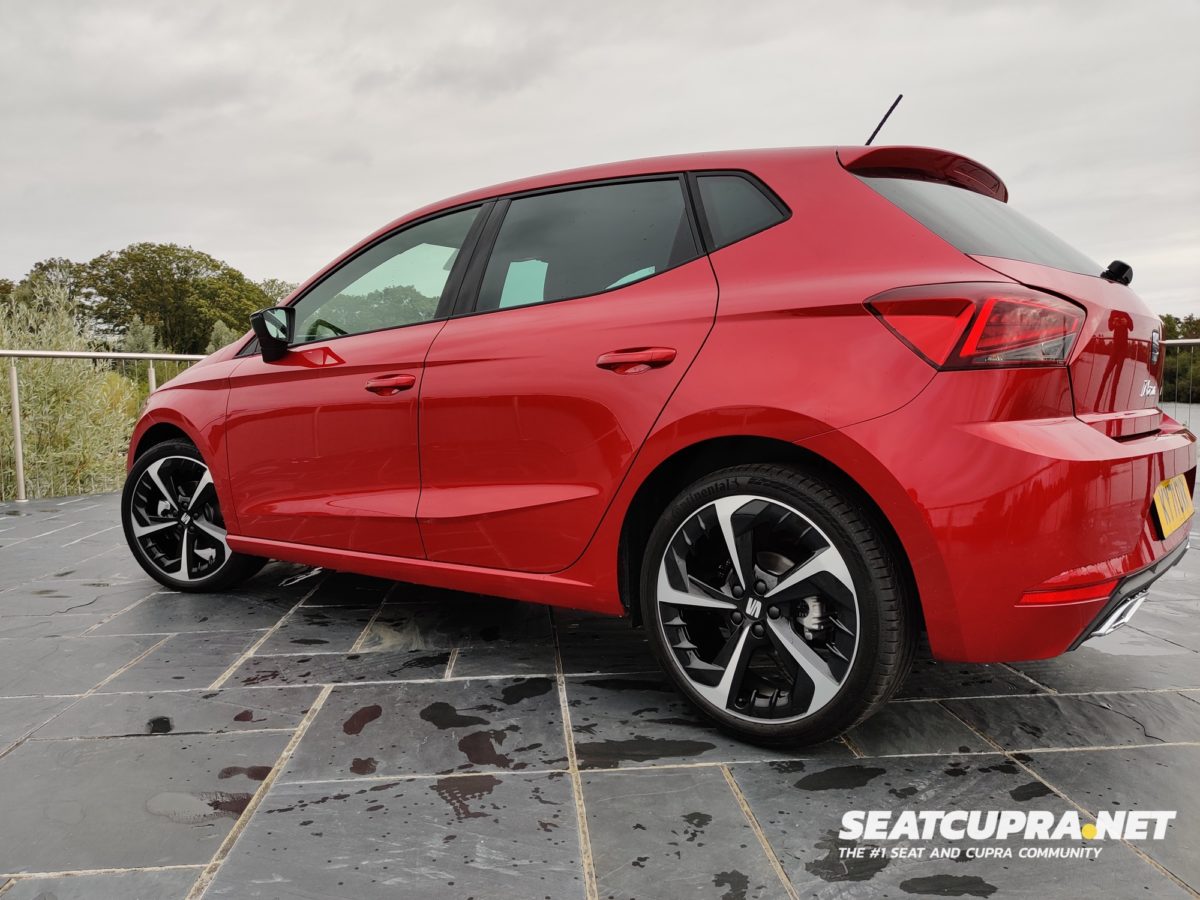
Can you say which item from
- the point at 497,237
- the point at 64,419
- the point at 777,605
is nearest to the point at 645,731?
the point at 777,605

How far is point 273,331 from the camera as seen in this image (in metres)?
3.37

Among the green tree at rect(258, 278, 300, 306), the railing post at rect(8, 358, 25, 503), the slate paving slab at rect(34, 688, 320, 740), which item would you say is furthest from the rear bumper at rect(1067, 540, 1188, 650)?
the green tree at rect(258, 278, 300, 306)

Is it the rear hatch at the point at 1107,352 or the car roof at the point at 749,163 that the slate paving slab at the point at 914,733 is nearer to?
the rear hatch at the point at 1107,352

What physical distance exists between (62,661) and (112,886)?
1817 mm

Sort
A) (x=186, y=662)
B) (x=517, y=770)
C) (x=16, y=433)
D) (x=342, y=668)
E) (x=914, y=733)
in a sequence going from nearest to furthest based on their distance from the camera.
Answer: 1. (x=517, y=770)
2. (x=914, y=733)
3. (x=342, y=668)
4. (x=186, y=662)
5. (x=16, y=433)

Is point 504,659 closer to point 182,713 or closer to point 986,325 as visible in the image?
point 182,713

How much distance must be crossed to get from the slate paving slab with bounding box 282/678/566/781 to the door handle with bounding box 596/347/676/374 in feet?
3.41

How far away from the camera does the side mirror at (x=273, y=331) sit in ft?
11.0

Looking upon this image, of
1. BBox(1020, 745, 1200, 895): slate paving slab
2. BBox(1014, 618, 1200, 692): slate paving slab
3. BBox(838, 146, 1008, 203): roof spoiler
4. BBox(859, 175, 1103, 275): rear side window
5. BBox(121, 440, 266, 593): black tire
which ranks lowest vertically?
BBox(1014, 618, 1200, 692): slate paving slab

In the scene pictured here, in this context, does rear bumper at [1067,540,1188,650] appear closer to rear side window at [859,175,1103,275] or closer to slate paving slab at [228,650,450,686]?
rear side window at [859,175,1103,275]

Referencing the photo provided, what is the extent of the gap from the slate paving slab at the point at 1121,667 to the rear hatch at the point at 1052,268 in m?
0.95

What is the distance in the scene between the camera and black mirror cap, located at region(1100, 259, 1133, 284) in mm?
2291

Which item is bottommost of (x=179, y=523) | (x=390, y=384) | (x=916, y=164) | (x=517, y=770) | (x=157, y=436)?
(x=517, y=770)
